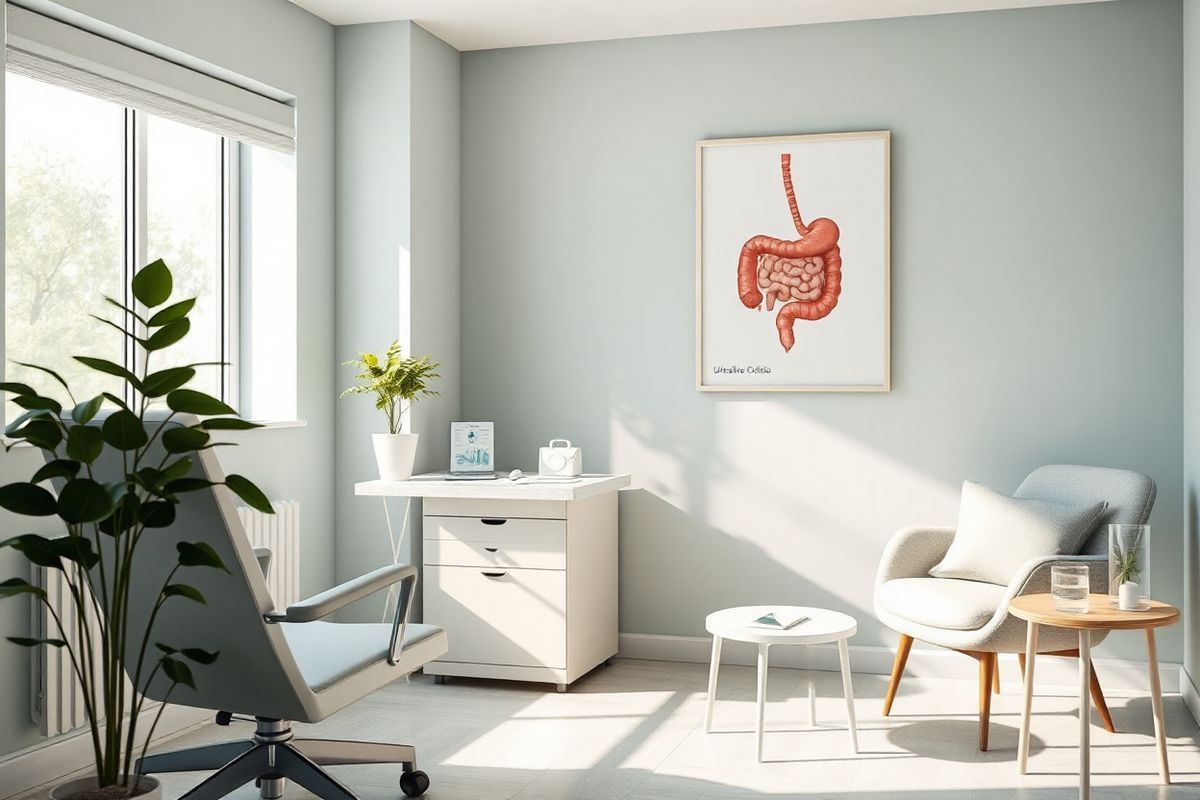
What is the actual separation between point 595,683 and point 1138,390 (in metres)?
2.24

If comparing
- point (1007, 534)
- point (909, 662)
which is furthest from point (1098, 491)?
point (909, 662)

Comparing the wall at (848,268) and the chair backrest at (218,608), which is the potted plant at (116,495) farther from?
the wall at (848,268)

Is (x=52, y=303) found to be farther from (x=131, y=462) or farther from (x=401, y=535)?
(x=401, y=535)

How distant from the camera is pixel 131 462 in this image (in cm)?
249

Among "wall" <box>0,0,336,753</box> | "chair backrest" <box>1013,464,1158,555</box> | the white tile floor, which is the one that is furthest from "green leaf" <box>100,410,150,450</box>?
"chair backrest" <box>1013,464,1158,555</box>

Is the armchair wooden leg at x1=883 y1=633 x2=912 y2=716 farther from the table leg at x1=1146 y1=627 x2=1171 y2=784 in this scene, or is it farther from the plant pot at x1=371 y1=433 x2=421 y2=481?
the plant pot at x1=371 y1=433 x2=421 y2=481

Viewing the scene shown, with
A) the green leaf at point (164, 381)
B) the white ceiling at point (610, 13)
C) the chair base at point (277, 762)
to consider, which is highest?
the white ceiling at point (610, 13)

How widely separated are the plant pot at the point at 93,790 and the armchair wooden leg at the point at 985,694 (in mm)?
2358

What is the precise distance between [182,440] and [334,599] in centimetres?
49

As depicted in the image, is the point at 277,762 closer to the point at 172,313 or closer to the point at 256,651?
the point at 256,651

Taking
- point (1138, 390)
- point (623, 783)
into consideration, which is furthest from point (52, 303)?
point (1138, 390)

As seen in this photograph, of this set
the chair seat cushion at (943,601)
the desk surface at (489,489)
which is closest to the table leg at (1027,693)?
the chair seat cushion at (943,601)

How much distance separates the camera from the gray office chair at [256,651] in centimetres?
248

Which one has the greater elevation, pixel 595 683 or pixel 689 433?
pixel 689 433
